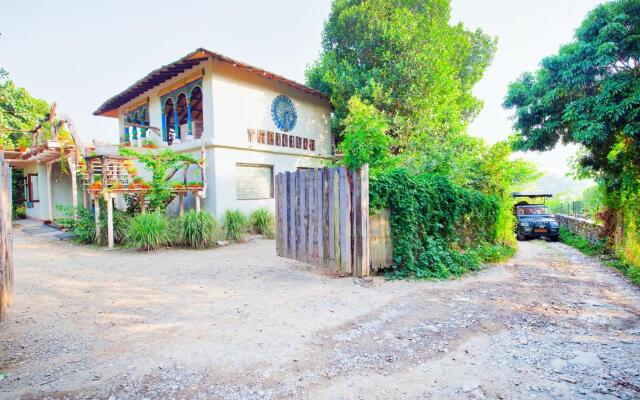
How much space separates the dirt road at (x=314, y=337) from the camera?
8.31 feet

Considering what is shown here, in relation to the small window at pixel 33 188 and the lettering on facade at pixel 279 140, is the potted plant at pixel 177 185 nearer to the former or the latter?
the lettering on facade at pixel 279 140

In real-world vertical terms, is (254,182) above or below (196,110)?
below

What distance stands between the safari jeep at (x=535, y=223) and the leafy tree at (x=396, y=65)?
4785 millimetres

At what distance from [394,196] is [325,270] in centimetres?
199

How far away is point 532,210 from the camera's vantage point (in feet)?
47.2

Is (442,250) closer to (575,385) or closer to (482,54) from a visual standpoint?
(575,385)

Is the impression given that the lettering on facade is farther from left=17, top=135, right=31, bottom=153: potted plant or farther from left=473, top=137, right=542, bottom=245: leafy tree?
left=17, top=135, right=31, bottom=153: potted plant

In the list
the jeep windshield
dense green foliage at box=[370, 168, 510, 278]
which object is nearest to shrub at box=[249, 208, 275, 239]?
dense green foliage at box=[370, 168, 510, 278]

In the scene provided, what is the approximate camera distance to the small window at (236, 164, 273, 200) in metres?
12.4

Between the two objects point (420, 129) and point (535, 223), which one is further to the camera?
point (535, 223)

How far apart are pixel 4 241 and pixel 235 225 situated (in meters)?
7.06

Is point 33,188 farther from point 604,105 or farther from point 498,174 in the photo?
point 604,105

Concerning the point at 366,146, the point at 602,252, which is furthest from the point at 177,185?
the point at 602,252

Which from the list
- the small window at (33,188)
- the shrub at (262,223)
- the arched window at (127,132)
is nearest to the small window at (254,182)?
the shrub at (262,223)
